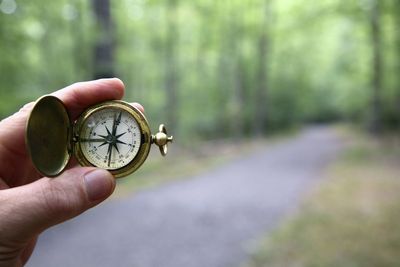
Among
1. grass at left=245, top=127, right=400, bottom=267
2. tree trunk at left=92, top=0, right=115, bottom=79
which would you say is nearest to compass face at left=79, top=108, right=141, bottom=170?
grass at left=245, top=127, right=400, bottom=267

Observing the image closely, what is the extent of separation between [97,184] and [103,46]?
6943 mm

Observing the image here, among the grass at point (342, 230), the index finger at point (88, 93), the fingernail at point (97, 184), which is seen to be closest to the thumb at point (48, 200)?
the fingernail at point (97, 184)

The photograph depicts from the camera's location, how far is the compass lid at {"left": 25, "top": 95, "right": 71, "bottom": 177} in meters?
1.34

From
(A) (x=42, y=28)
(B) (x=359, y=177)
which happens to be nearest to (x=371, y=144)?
(B) (x=359, y=177)

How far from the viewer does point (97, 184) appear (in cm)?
141

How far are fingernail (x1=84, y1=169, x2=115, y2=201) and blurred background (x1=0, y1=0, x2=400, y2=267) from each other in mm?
4065

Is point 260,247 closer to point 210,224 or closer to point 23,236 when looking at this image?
point 210,224

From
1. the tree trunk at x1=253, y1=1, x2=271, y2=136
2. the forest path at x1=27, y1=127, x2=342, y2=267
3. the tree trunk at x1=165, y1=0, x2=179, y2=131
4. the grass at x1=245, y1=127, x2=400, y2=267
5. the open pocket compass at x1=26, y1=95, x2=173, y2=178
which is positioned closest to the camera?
the open pocket compass at x1=26, y1=95, x2=173, y2=178

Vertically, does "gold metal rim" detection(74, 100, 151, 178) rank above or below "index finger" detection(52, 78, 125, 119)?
below

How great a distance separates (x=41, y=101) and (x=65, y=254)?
477 cm

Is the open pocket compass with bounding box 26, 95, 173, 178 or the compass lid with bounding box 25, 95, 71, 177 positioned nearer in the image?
the compass lid with bounding box 25, 95, 71, 177

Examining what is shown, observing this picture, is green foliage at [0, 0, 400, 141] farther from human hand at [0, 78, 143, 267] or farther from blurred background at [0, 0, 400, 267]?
human hand at [0, 78, 143, 267]

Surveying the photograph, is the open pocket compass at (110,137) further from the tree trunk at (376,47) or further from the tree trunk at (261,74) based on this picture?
the tree trunk at (261,74)

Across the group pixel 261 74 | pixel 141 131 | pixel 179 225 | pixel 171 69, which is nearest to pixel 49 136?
pixel 141 131
